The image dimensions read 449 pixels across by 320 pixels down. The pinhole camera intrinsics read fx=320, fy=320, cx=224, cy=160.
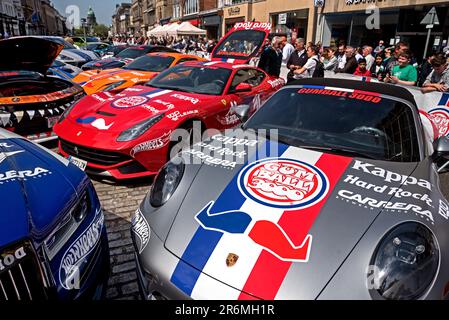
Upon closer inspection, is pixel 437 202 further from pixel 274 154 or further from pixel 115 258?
pixel 115 258

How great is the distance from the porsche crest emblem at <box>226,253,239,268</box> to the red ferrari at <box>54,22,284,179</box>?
2.27m

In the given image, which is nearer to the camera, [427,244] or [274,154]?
[427,244]

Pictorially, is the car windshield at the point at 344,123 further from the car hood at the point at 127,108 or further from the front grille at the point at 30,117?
the front grille at the point at 30,117

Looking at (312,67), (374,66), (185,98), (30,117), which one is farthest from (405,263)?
(374,66)

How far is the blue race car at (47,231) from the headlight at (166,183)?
38 centimetres

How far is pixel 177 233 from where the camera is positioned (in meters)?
1.83

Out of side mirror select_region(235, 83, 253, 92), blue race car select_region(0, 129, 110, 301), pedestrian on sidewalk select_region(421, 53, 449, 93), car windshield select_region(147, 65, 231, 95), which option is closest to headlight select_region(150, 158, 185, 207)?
blue race car select_region(0, 129, 110, 301)

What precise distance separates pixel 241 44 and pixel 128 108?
387 cm

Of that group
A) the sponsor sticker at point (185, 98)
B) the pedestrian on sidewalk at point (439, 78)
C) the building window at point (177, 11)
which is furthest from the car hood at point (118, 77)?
the building window at point (177, 11)

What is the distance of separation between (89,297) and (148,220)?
53 cm

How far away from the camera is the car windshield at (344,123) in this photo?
7.90 ft

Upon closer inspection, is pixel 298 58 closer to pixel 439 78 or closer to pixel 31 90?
pixel 439 78

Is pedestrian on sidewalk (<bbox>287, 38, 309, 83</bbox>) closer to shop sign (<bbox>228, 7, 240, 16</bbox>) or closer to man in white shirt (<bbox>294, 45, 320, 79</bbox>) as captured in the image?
man in white shirt (<bbox>294, 45, 320, 79</bbox>)

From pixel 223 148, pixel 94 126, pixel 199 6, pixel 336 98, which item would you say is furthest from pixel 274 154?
pixel 199 6
